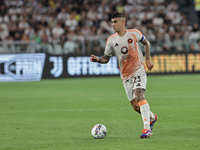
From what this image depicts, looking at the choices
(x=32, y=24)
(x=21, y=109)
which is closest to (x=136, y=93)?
(x=21, y=109)

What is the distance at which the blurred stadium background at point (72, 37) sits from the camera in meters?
22.3

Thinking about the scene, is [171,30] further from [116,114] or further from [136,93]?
[136,93]

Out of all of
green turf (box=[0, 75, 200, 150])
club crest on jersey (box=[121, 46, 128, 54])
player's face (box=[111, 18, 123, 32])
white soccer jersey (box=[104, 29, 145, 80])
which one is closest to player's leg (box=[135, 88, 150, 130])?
green turf (box=[0, 75, 200, 150])

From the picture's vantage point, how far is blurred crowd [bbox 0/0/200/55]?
23328 millimetres

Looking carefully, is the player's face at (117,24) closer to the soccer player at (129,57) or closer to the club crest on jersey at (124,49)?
the soccer player at (129,57)

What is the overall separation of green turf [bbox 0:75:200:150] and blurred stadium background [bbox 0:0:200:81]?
4.31m

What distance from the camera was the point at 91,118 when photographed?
33.6ft

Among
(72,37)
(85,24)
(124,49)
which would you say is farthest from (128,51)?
(85,24)

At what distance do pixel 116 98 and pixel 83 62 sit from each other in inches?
341

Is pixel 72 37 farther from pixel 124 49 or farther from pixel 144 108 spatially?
pixel 144 108

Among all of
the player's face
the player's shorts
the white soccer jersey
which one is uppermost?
the player's face

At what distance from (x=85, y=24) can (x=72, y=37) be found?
293 cm

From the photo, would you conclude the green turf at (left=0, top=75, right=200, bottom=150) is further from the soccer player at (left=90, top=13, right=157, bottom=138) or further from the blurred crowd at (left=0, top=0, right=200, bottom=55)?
the blurred crowd at (left=0, top=0, right=200, bottom=55)

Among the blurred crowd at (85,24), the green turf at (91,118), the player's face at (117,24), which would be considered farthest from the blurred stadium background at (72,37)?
the player's face at (117,24)
